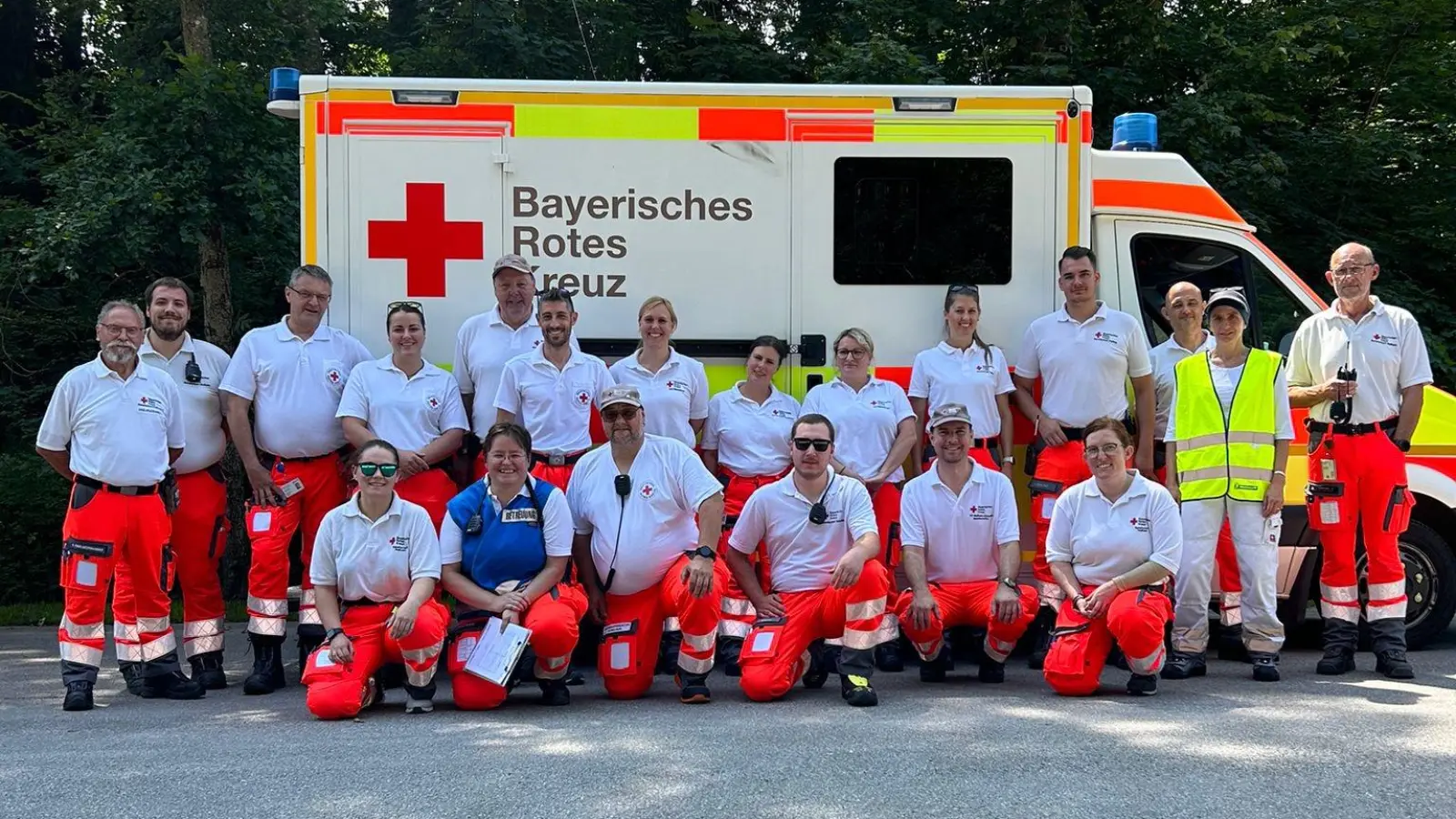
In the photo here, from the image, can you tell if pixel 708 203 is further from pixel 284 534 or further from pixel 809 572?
pixel 284 534

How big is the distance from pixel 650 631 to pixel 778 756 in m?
1.62

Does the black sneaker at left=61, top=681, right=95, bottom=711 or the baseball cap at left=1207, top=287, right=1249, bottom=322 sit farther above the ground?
the baseball cap at left=1207, top=287, right=1249, bottom=322

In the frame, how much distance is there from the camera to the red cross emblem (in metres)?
7.41

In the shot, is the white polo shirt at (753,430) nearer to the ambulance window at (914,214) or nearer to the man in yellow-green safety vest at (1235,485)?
the ambulance window at (914,214)

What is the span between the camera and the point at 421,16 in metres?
14.9

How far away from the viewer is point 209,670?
23.4 feet

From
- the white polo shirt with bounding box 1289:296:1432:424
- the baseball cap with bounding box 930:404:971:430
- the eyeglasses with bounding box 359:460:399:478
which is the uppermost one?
the white polo shirt with bounding box 1289:296:1432:424

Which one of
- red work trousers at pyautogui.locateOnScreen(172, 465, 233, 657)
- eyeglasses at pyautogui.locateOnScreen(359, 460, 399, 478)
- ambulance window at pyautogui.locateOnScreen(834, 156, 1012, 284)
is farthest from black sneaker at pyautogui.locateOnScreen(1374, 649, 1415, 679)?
red work trousers at pyautogui.locateOnScreen(172, 465, 233, 657)

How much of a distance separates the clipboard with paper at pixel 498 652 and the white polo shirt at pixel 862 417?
1927 mm

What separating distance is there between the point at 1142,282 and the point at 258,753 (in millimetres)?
4991

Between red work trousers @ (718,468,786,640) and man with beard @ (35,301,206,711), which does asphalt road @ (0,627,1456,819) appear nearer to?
man with beard @ (35,301,206,711)

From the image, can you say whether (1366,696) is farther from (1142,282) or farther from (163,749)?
(163,749)

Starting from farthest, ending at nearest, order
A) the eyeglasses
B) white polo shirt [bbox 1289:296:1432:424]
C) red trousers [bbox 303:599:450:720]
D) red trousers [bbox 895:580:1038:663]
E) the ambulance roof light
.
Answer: the ambulance roof light, white polo shirt [bbox 1289:296:1432:424], red trousers [bbox 895:580:1038:663], the eyeglasses, red trousers [bbox 303:599:450:720]

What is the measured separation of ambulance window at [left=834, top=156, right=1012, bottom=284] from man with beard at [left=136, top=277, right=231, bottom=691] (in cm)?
318
